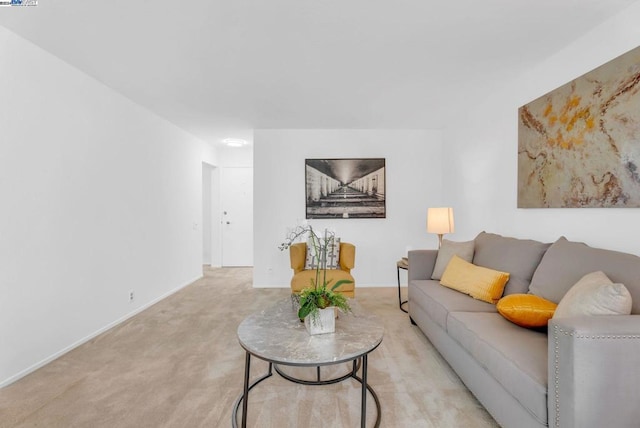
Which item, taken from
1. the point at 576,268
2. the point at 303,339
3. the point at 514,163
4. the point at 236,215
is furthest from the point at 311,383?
the point at 236,215

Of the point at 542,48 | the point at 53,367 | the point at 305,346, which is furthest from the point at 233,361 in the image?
the point at 542,48

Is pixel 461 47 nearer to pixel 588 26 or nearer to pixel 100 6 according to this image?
pixel 588 26

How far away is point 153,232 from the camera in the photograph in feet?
12.8

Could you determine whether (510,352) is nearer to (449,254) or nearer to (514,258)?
(514,258)

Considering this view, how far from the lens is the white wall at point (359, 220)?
463 cm

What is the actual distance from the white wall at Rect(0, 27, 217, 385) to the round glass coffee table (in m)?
1.70

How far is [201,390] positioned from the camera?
2014 millimetres

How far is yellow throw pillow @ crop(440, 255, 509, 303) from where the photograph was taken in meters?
2.28

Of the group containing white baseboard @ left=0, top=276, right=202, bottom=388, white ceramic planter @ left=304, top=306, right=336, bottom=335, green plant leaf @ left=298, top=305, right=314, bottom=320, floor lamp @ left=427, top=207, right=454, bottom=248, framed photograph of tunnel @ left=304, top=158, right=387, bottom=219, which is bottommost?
white baseboard @ left=0, top=276, right=202, bottom=388

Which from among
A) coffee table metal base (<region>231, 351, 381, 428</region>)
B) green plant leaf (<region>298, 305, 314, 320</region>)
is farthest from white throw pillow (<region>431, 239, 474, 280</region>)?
green plant leaf (<region>298, 305, 314, 320</region>)

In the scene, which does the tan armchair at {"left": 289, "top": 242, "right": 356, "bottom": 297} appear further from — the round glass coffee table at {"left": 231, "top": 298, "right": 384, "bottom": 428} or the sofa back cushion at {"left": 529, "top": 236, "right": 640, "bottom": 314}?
the sofa back cushion at {"left": 529, "top": 236, "right": 640, "bottom": 314}

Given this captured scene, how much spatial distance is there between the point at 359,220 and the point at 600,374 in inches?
142

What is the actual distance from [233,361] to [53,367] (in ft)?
4.28

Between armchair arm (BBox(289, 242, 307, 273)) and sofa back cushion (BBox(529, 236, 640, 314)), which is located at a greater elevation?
sofa back cushion (BBox(529, 236, 640, 314))
